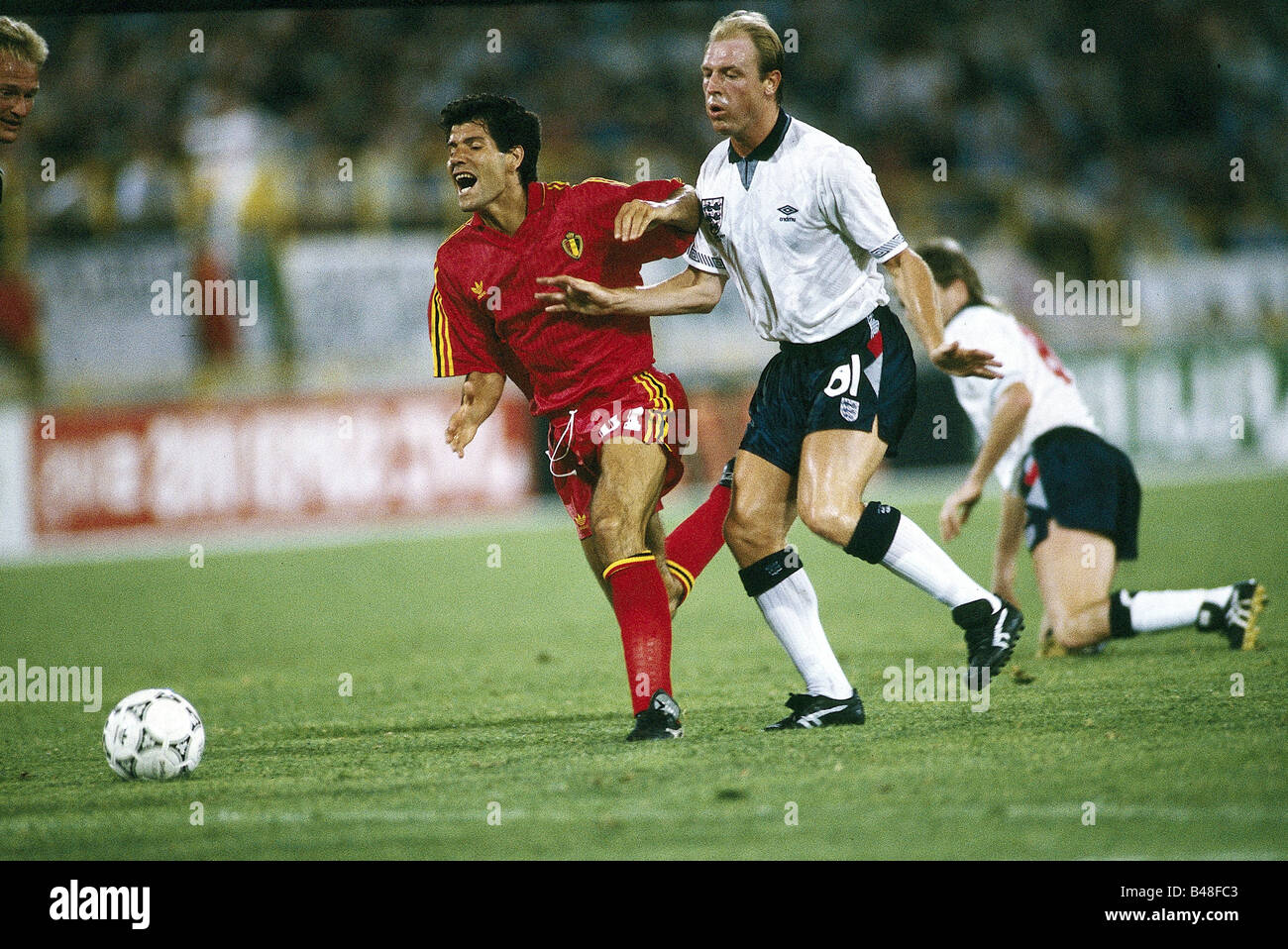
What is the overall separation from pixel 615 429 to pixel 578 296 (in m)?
0.48

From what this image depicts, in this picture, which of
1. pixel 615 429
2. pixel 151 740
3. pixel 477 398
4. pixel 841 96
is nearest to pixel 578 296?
pixel 615 429

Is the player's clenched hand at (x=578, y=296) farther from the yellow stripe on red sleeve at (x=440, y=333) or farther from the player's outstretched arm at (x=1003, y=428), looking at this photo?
the player's outstretched arm at (x=1003, y=428)

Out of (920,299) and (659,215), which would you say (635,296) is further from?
(920,299)

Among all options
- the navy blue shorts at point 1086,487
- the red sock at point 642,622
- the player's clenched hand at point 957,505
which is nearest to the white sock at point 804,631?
the red sock at point 642,622

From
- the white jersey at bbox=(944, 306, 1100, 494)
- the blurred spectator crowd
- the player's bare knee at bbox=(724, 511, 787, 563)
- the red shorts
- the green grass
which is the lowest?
the green grass

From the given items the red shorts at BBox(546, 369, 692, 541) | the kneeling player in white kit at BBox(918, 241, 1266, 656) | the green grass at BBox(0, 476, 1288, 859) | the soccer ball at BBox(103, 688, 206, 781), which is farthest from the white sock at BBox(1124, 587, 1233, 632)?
the soccer ball at BBox(103, 688, 206, 781)

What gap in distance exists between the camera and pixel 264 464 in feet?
46.3

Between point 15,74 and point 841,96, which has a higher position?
point 841,96

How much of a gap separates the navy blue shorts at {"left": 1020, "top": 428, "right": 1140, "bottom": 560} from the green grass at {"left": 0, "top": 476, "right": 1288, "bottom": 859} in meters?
0.56

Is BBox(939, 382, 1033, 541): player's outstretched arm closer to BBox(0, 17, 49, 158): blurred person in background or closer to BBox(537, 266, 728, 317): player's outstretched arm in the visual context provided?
BBox(537, 266, 728, 317): player's outstretched arm

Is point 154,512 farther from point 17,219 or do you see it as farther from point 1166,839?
point 1166,839

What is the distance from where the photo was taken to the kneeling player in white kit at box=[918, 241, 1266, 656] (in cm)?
645
